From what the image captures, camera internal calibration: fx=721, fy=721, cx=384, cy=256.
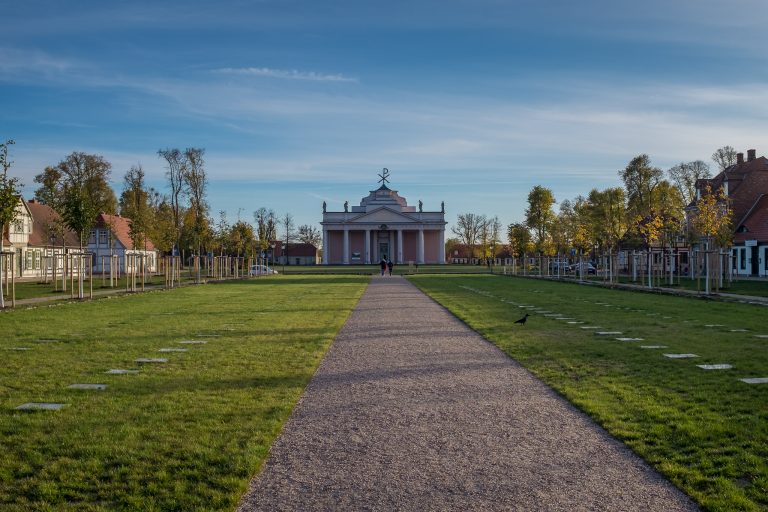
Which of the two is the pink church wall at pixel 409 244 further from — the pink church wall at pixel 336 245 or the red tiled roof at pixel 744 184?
the red tiled roof at pixel 744 184

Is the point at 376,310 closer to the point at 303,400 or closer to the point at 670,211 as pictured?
the point at 303,400

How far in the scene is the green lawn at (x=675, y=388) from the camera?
5344 millimetres

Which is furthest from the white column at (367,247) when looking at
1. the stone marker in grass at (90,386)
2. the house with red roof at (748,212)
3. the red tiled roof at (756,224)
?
the stone marker in grass at (90,386)

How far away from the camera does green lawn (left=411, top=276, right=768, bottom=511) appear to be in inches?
210

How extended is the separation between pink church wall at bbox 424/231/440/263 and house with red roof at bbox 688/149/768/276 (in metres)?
68.5

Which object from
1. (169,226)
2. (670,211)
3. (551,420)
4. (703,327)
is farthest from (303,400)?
(169,226)

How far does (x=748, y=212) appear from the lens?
55.8 m

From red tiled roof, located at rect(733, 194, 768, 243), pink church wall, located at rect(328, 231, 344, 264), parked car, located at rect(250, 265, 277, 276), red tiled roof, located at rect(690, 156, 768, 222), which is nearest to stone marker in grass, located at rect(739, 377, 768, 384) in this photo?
red tiled roof, located at rect(733, 194, 768, 243)

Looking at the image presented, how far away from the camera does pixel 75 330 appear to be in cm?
1552

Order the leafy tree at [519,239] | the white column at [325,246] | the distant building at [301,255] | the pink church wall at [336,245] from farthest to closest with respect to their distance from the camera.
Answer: the distant building at [301,255] → the pink church wall at [336,245] → the white column at [325,246] → the leafy tree at [519,239]

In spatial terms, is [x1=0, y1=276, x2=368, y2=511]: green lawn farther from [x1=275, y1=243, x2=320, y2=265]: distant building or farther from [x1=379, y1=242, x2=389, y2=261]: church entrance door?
[x1=275, y1=243, x2=320, y2=265]: distant building

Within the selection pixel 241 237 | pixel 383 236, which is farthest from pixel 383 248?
pixel 241 237

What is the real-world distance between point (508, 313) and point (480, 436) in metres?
14.8

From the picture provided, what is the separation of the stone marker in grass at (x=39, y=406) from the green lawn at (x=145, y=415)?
134 millimetres
